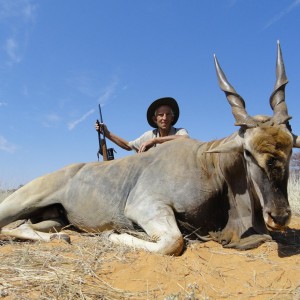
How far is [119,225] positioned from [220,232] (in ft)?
4.04

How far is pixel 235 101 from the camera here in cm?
405

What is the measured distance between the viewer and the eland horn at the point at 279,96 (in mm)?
3598

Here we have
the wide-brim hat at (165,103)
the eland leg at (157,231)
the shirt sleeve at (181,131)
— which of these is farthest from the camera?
the wide-brim hat at (165,103)

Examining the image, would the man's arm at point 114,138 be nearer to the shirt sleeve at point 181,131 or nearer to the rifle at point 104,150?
the rifle at point 104,150

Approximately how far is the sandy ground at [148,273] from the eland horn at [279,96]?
1187 millimetres

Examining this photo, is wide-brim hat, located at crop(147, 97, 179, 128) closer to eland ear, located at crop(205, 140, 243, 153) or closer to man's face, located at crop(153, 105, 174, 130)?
man's face, located at crop(153, 105, 174, 130)

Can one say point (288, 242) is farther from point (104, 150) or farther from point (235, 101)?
point (104, 150)

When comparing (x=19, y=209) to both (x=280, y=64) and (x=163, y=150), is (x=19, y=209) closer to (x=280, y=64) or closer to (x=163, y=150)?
(x=163, y=150)

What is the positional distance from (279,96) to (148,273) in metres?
2.29

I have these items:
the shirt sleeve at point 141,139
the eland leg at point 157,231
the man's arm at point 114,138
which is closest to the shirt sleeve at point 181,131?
the shirt sleeve at point 141,139

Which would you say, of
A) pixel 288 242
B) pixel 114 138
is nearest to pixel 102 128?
pixel 114 138

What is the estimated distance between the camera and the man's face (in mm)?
6802

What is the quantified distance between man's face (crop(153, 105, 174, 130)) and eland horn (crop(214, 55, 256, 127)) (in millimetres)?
2571

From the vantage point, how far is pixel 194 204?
13.0ft
